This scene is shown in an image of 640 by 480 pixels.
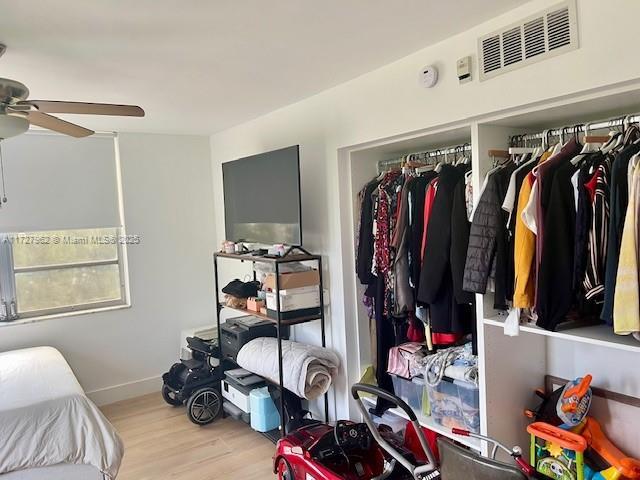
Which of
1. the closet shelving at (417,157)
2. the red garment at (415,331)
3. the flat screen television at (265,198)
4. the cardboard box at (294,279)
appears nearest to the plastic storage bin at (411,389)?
the closet shelving at (417,157)

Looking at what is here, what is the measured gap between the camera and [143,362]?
433 cm

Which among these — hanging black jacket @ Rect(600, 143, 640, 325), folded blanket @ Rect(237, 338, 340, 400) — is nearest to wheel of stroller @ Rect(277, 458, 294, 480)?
folded blanket @ Rect(237, 338, 340, 400)

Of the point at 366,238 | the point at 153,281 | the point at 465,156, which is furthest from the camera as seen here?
the point at 153,281

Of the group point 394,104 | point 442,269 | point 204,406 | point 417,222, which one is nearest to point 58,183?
point 204,406

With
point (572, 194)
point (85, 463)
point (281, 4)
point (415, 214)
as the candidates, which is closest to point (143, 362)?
point (85, 463)

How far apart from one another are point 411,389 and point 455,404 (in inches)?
13.6

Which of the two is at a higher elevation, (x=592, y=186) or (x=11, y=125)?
(x=11, y=125)

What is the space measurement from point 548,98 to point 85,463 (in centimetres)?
281

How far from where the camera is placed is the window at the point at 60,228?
3.79m

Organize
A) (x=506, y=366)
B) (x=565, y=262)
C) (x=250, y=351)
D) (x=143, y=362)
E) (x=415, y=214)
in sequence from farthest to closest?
(x=143, y=362) → (x=250, y=351) → (x=415, y=214) → (x=506, y=366) → (x=565, y=262)

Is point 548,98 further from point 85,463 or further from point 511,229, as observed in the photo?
point 85,463

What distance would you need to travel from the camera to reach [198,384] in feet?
12.2

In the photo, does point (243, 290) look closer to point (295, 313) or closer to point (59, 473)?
point (295, 313)

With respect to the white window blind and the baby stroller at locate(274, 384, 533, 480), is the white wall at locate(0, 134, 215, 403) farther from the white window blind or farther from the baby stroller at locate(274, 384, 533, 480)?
the baby stroller at locate(274, 384, 533, 480)
